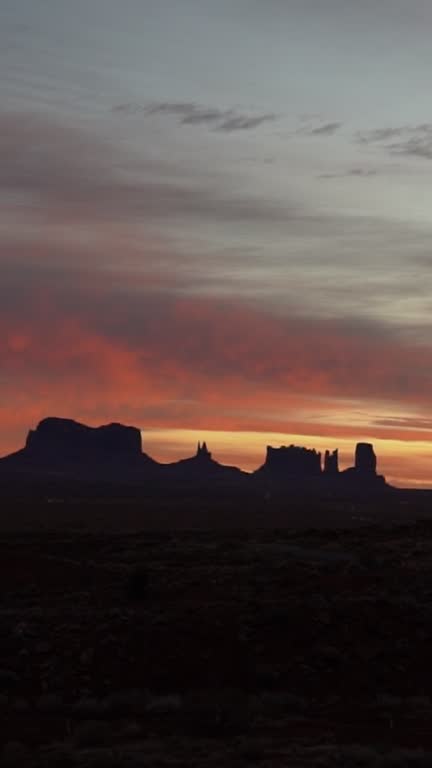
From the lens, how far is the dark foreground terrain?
23.7 m

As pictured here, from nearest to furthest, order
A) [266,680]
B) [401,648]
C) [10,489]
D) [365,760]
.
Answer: [365,760], [266,680], [401,648], [10,489]

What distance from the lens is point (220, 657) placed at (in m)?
31.0

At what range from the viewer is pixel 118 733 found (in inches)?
974

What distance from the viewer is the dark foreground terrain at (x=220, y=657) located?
23703 mm

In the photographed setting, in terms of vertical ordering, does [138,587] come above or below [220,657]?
above

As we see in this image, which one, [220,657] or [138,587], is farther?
[138,587]

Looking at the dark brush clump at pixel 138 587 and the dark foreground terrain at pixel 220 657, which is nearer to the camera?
the dark foreground terrain at pixel 220 657

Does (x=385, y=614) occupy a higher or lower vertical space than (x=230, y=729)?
higher

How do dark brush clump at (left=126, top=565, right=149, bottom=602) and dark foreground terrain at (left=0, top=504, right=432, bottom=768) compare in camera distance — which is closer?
dark foreground terrain at (left=0, top=504, right=432, bottom=768)

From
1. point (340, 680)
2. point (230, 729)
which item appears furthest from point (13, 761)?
point (340, 680)

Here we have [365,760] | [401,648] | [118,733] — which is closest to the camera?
[365,760]

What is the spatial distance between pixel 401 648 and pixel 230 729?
28.7 feet

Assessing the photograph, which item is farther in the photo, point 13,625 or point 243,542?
point 243,542

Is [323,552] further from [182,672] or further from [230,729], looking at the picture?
[230,729]
